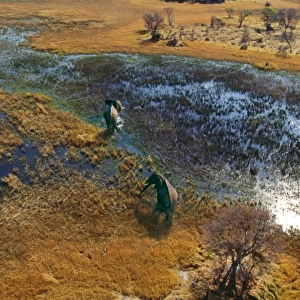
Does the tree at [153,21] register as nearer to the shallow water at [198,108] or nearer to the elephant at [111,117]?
the shallow water at [198,108]

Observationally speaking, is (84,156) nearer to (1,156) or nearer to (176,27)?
(1,156)

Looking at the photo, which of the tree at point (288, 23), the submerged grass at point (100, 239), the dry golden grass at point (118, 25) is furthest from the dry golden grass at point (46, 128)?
the tree at point (288, 23)

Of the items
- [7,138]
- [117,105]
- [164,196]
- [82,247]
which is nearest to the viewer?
[82,247]

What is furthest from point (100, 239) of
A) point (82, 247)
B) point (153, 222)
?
point (153, 222)

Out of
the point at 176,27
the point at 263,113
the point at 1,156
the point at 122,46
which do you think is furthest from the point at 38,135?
the point at 176,27

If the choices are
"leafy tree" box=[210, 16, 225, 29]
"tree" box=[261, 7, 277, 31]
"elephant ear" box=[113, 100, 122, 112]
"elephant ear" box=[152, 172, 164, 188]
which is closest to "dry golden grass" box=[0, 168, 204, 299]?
"elephant ear" box=[152, 172, 164, 188]

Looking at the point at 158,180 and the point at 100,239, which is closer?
the point at 100,239

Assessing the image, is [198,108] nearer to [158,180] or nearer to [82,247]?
[158,180]
